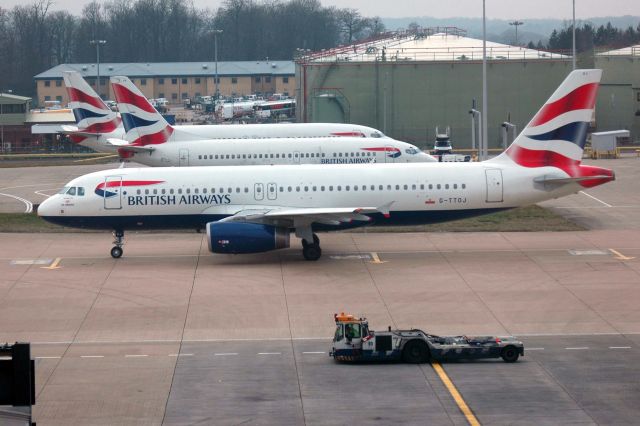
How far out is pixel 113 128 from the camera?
74.2 m

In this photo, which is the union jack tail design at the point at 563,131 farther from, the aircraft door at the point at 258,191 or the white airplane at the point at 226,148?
the white airplane at the point at 226,148

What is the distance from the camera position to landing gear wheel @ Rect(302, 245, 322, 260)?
42125mm

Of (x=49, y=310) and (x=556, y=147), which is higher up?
(x=556, y=147)

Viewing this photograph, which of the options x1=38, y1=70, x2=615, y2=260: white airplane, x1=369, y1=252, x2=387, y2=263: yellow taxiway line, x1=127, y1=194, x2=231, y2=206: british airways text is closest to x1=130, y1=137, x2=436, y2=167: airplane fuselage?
x1=38, y1=70, x2=615, y2=260: white airplane

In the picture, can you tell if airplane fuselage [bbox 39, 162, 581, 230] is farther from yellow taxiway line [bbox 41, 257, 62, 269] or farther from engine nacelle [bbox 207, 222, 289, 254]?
engine nacelle [bbox 207, 222, 289, 254]

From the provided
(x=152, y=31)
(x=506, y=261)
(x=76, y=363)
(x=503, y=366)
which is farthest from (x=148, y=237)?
(x=152, y=31)

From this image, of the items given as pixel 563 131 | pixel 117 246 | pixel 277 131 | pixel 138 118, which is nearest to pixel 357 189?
pixel 563 131

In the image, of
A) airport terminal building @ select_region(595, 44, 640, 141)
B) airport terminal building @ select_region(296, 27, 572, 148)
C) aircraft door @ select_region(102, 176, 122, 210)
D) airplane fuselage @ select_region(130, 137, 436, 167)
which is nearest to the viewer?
aircraft door @ select_region(102, 176, 122, 210)

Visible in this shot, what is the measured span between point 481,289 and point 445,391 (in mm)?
11592

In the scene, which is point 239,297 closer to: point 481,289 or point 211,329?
point 211,329

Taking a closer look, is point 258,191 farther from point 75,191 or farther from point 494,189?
point 494,189

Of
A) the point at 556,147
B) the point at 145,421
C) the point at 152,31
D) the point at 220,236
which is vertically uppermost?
the point at 152,31

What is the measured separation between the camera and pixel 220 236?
40.9m

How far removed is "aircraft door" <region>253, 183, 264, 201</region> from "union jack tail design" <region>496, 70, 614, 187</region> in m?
10.1
